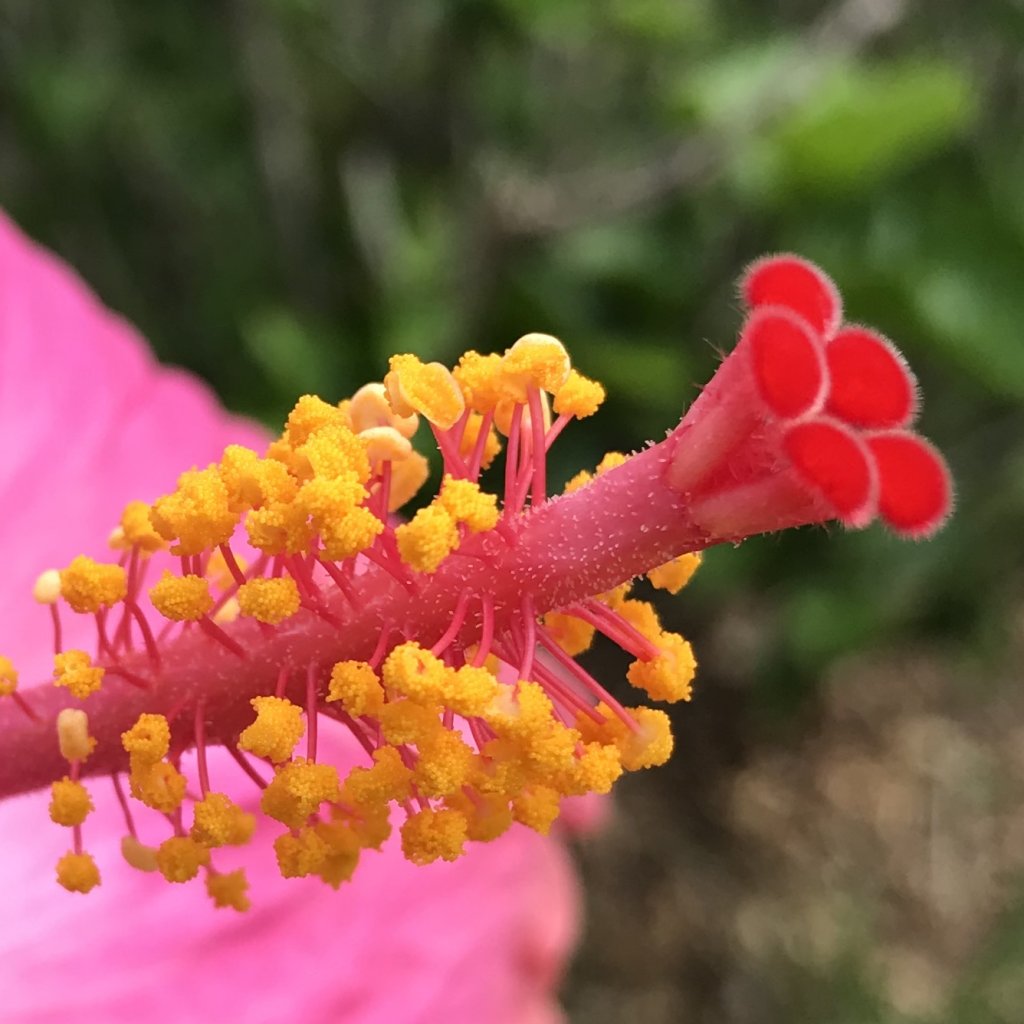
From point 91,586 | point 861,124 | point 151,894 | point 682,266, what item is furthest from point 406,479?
point 682,266

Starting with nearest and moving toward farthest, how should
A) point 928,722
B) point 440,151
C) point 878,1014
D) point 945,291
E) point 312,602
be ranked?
1. point 312,602
2. point 945,291
3. point 878,1014
4. point 440,151
5. point 928,722

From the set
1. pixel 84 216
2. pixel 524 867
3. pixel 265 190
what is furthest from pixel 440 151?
pixel 524 867

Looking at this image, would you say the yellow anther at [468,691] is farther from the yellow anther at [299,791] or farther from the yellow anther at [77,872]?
the yellow anther at [77,872]

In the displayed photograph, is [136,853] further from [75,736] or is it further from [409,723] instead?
[409,723]

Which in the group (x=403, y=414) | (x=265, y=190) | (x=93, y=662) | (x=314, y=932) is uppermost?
(x=403, y=414)

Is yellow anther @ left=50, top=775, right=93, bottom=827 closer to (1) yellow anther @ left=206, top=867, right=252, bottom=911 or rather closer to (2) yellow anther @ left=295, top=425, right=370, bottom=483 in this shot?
(1) yellow anther @ left=206, top=867, right=252, bottom=911

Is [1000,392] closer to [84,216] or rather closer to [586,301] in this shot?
[586,301]

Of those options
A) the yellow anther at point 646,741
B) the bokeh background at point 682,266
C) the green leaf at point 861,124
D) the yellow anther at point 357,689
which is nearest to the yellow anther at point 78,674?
the yellow anther at point 357,689
